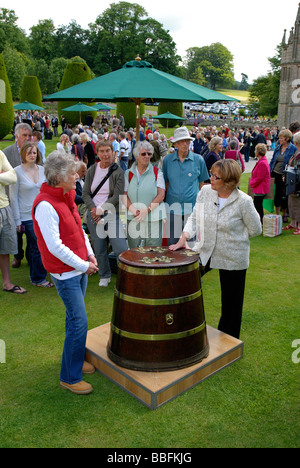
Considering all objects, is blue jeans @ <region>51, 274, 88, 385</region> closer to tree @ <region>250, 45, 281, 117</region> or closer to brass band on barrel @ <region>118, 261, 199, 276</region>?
brass band on barrel @ <region>118, 261, 199, 276</region>

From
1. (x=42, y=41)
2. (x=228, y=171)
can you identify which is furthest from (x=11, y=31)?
(x=228, y=171)

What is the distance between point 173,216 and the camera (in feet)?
17.4

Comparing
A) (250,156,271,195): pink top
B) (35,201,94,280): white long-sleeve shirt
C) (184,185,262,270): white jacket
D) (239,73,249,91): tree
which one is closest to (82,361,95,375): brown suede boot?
(35,201,94,280): white long-sleeve shirt

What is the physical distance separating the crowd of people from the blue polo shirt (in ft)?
0.04

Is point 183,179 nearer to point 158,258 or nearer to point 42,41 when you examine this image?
point 158,258

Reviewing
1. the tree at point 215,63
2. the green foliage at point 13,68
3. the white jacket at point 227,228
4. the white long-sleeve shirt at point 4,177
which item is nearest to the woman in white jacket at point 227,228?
the white jacket at point 227,228

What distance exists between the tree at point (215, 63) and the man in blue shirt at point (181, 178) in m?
129

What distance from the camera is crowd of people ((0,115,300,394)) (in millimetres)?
3014

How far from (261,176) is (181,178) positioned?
11.8ft

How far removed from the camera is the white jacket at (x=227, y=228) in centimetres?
360

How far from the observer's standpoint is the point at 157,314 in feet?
10.4

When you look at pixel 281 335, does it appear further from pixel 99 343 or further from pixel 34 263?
pixel 34 263
